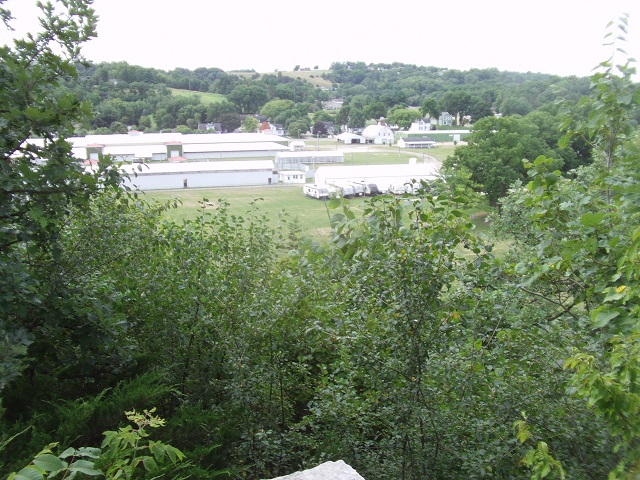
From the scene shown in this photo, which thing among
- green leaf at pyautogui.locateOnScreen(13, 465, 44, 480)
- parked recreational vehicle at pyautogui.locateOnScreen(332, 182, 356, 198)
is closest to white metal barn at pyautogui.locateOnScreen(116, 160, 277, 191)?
parked recreational vehicle at pyautogui.locateOnScreen(332, 182, 356, 198)

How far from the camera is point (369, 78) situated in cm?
6319

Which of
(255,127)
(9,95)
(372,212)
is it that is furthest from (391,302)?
(255,127)

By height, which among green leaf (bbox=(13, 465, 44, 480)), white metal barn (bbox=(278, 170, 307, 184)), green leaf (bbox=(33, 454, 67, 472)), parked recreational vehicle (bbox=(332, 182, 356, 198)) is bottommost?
white metal barn (bbox=(278, 170, 307, 184))

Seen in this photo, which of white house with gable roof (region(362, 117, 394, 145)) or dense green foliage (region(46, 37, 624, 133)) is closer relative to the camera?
dense green foliage (region(46, 37, 624, 133))

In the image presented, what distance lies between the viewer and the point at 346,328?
3.59 meters

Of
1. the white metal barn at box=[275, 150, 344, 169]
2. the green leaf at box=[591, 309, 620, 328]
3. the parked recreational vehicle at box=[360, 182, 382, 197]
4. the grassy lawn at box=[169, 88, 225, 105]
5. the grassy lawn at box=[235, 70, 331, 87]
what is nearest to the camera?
the green leaf at box=[591, 309, 620, 328]

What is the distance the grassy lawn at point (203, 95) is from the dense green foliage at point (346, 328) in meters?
30.7

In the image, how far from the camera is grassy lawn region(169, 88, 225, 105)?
34.4 m

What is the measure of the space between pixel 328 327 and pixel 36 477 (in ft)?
8.76

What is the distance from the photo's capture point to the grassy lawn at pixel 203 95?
3442 centimetres

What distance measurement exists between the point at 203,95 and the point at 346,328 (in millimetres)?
41906

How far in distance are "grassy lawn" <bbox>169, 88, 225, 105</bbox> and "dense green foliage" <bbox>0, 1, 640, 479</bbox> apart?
30.7 metres

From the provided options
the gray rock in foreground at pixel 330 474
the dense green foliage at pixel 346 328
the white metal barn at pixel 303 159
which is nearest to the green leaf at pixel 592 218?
the dense green foliage at pixel 346 328

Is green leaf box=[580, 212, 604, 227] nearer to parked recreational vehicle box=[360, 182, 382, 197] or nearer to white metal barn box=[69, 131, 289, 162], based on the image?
parked recreational vehicle box=[360, 182, 382, 197]
